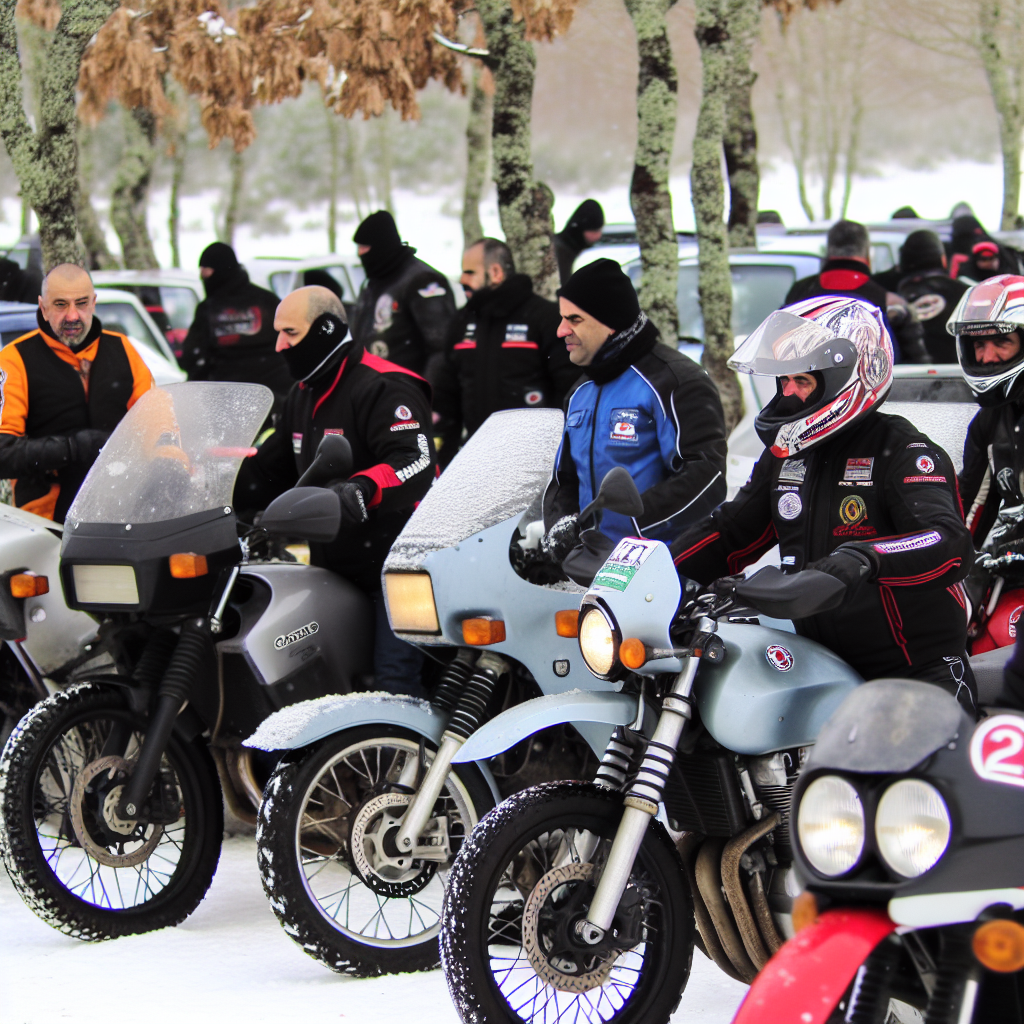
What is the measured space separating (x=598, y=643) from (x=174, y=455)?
6.16 ft

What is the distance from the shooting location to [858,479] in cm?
366

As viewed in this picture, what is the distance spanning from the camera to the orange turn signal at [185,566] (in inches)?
181

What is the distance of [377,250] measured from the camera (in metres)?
8.48

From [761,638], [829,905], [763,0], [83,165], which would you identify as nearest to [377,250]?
[761,638]

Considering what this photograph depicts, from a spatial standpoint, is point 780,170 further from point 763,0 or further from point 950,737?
point 950,737

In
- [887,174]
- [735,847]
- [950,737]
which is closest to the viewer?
[950,737]

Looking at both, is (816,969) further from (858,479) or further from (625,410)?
(625,410)

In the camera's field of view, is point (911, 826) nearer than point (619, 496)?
Yes

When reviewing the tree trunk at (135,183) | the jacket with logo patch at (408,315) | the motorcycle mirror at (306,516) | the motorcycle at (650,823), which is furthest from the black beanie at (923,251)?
the tree trunk at (135,183)

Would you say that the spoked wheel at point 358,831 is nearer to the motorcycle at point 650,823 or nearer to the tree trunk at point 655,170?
the motorcycle at point 650,823

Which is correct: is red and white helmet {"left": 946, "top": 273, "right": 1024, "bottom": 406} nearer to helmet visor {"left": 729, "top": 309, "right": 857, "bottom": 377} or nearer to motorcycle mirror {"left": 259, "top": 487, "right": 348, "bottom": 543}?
helmet visor {"left": 729, "top": 309, "right": 857, "bottom": 377}

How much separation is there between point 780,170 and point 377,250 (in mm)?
55602

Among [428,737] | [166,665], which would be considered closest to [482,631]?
[428,737]

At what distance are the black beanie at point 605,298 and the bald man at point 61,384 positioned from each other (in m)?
2.05
